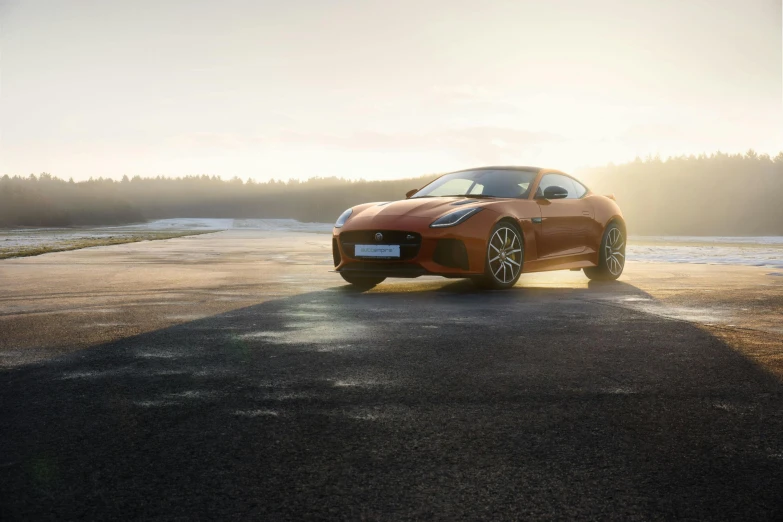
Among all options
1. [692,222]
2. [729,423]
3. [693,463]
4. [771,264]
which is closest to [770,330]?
[729,423]

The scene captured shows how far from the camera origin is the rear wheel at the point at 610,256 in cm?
1090

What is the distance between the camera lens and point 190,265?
14039 mm

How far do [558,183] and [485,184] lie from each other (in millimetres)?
1145

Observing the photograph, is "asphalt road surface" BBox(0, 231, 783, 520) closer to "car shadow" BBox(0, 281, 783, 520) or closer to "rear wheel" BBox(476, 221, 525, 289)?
"car shadow" BBox(0, 281, 783, 520)

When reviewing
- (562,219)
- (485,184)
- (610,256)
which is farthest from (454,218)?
(610,256)

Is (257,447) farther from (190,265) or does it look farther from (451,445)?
(190,265)

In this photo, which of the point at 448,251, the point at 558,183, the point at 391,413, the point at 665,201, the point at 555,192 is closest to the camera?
the point at 391,413

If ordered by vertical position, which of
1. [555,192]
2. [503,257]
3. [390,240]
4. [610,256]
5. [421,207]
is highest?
[555,192]

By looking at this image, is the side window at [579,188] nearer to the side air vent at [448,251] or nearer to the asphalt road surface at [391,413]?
the side air vent at [448,251]

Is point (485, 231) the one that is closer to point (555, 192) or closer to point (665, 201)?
point (555, 192)

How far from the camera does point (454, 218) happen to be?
8.85 meters

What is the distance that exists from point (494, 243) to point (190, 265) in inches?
273

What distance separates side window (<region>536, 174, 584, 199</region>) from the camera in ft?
33.6

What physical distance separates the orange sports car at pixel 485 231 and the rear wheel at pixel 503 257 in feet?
0.04
